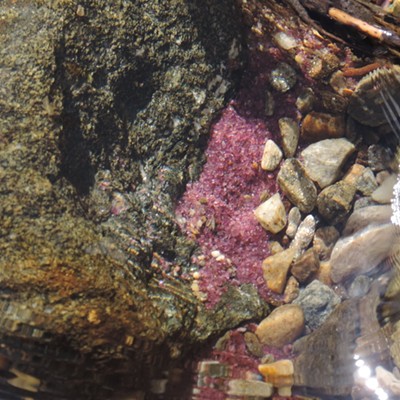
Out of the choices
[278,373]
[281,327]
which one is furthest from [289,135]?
[278,373]

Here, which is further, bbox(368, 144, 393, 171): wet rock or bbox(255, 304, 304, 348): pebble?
bbox(368, 144, 393, 171): wet rock

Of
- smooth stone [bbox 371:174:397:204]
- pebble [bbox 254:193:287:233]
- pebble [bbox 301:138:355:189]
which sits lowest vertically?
pebble [bbox 254:193:287:233]

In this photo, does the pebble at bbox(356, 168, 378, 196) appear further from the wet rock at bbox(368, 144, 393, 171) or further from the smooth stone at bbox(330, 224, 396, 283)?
the smooth stone at bbox(330, 224, 396, 283)

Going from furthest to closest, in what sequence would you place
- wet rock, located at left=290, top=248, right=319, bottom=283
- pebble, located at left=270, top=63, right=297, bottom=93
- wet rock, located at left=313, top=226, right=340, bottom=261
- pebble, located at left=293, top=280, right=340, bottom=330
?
1. pebble, located at left=270, top=63, right=297, bottom=93
2. wet rock, located at left=313, top=226, right=340, bottom=261
3. wet rock, located at left=290, top=248, right=319, bottom=283
4. pebble, located at left=293, top=280, right=340, bottom=330

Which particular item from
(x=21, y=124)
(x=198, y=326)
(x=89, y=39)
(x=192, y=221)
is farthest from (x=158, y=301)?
(x=89, y=39)

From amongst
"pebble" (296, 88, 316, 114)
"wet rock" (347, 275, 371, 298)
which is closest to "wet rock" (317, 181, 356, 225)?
"wet rock" (347, 275, 371, 298)

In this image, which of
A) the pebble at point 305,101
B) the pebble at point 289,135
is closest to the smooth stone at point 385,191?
the pebble at point 289,135

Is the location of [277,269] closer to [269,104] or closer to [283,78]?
[269,104]

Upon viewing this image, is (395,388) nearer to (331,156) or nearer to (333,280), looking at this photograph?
(333,280)
